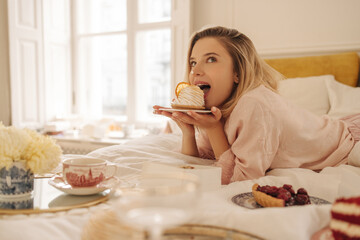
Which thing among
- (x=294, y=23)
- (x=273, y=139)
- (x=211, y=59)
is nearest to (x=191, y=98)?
A: (x=211, y=59)

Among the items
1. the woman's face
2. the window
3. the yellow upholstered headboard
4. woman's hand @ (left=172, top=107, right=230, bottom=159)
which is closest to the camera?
woman's hand @ (left=172, top=107, right=230, bottom=159)

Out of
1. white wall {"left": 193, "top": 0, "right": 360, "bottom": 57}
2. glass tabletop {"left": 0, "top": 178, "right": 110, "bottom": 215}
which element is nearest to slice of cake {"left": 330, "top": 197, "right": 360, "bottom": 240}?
glass tabletop {"left": 0, "top": 178, "right": 110, "bottom": 215}

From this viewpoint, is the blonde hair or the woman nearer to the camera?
the woman

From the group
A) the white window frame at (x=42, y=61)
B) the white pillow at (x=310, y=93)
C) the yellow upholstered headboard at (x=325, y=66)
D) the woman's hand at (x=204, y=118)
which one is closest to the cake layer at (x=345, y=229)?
the woman's hand at (x=204, y=118)

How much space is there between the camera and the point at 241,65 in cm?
139

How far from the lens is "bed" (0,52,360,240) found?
0.53 meters

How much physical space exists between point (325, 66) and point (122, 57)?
2.35 meters

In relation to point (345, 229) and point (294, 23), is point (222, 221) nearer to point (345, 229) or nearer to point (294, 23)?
point (345, 229)

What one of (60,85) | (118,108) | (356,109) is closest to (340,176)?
(356,109)

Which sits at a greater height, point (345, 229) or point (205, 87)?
point (205, 87)

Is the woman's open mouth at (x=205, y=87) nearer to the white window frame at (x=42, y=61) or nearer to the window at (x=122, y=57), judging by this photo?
the white window frame at (x=42, y=61)

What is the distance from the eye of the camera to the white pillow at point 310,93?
2.17 m

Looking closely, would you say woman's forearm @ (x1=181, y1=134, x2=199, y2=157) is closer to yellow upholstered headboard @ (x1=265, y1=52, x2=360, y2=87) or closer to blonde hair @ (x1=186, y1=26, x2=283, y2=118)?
blonde hair @ (x1=186, y1=26, x2=283, y2=118)

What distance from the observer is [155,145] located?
160 cm
